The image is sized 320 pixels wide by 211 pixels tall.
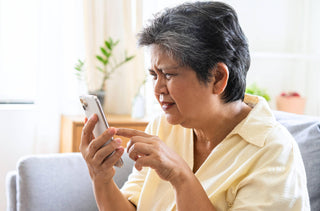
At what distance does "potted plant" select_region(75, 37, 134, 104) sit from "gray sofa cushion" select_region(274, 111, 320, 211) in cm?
151

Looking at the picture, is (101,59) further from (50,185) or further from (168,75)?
(168,75)

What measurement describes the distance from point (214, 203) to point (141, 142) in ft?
0.93

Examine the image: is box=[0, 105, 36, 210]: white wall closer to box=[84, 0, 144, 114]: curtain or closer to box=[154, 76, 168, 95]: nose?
box=[84, 0, 144, 114]: curtain

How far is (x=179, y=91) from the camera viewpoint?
43.9 inches

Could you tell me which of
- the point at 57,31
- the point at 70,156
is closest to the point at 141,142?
the point at 70,156

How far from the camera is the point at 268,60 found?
367 cm

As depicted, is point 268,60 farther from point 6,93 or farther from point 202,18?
point 202,18

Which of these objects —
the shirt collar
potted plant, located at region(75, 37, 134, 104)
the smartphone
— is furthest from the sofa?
potted plant, located at region(75, 37, 134, 104)

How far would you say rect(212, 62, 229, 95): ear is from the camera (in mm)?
1132

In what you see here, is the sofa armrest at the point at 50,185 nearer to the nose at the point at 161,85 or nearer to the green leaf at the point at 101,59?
the nose at the point at 161,85

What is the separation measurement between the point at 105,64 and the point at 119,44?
12.4 inches

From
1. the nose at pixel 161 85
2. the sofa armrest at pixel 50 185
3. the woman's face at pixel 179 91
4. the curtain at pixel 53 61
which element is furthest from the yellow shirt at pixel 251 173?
the curtain at pixel 53 61

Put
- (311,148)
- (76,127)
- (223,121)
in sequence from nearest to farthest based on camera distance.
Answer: (223,121) → (311,148) → (76,127)

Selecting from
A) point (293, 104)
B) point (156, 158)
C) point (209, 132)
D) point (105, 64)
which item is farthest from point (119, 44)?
point (156, 158)
